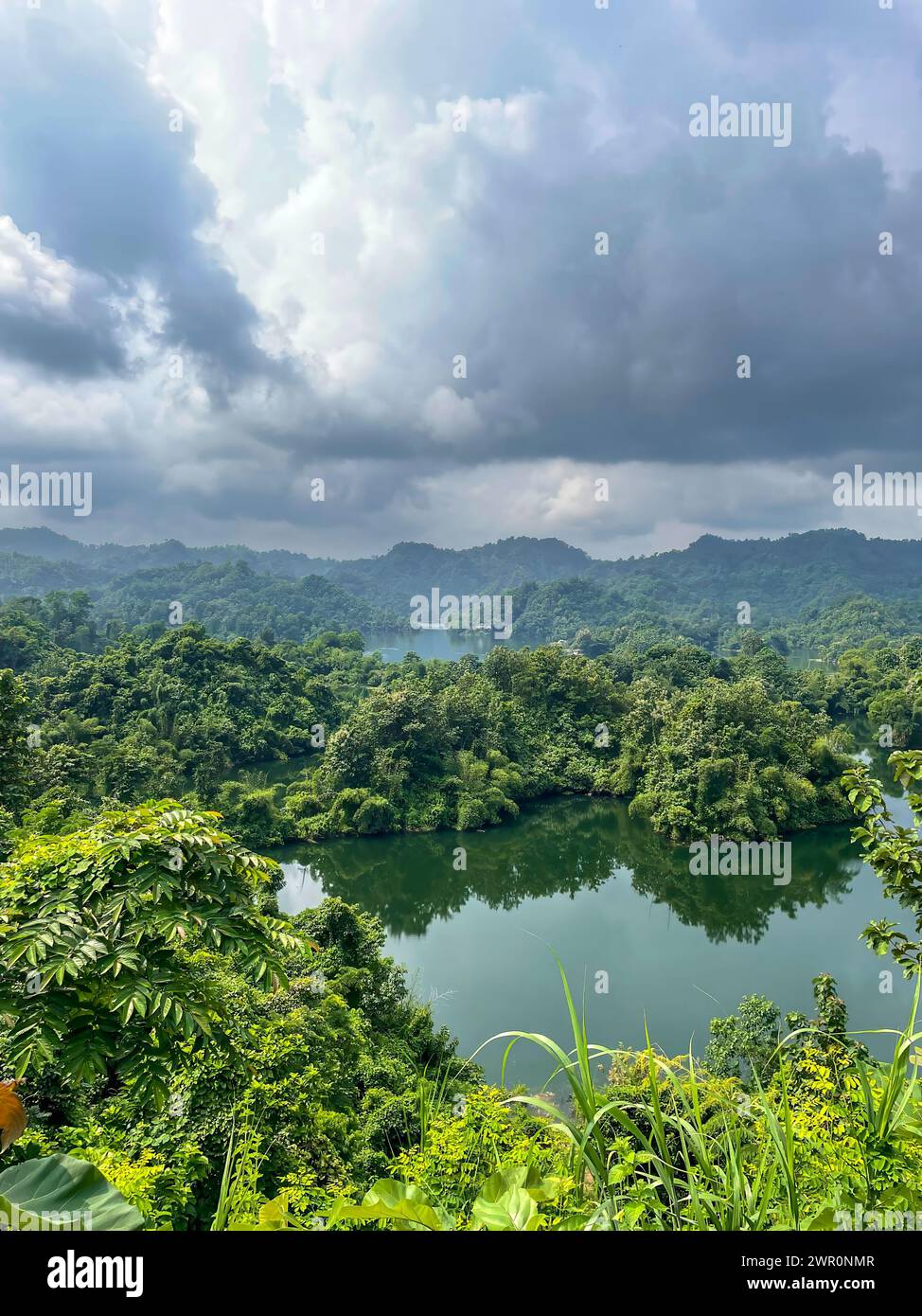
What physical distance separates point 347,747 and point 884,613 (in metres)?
78.0

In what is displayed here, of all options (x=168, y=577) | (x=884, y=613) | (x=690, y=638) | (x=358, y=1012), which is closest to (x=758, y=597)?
(x=884, y=613)

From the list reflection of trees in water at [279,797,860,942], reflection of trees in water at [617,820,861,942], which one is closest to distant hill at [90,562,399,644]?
reflection of trees in water at [279,797,860,942]

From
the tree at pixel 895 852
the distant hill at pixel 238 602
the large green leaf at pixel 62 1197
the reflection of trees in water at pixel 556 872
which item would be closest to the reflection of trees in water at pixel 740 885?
the reflection of trees in water at pixel 556 872

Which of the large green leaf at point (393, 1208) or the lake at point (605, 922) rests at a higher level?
the large green leaf at point (393, 1208)

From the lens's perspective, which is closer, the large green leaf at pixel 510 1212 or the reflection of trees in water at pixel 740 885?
the large green leaf at pixel 510 1212

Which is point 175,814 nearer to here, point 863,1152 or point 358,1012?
point 863,1152

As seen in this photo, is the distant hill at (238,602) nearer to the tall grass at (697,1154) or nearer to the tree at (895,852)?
the tree at (895,852)

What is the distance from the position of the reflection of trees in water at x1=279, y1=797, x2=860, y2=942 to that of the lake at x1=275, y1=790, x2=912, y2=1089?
0.16 ft

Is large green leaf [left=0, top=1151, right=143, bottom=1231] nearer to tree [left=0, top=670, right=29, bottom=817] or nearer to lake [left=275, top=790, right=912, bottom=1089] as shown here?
lake [left=275, top=790, right=912, bottom=1089]

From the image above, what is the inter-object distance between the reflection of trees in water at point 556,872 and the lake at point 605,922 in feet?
0.16

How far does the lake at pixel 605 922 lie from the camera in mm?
9398

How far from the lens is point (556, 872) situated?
16.1 metres

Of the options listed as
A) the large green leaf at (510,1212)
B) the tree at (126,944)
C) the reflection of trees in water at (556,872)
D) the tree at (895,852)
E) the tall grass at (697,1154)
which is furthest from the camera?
the reflection of trees in water at (556,872)

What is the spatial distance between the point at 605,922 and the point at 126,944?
12985 millimetres
